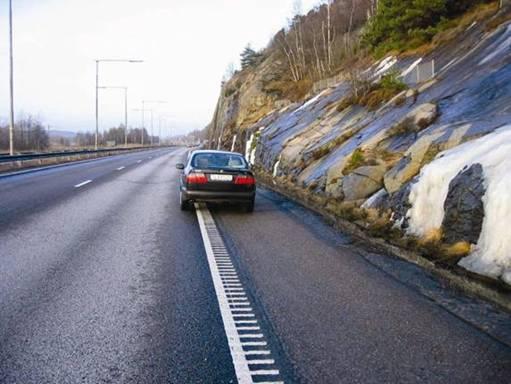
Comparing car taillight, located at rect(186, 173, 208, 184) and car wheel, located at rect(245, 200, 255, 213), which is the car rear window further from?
car wheel, located at rect(245, 200, 255, 213)

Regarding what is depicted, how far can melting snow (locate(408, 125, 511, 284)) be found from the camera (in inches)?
204

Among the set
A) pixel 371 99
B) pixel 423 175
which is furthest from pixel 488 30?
pixel 423 175

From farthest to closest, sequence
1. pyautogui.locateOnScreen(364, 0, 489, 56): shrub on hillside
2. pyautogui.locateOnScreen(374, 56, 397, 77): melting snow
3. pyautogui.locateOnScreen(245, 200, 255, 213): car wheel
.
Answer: pyautogui.locateOnScreen(374, 56, 397, 77): melting snow < pyautogui.locateOnScreen(364, 0, 489, 56): shrub on hillside < pyautogui.locateOnScreen(245, 200, 255, 213): car wheel

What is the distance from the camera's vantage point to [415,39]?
889 inches

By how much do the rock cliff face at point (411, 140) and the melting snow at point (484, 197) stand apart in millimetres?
58

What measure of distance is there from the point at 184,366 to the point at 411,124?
9.77 meters

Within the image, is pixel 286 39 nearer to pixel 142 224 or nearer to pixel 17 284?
pixel 142 224

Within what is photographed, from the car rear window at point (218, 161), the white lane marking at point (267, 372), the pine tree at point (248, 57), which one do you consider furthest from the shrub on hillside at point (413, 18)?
the pine tree at point (248, 57)

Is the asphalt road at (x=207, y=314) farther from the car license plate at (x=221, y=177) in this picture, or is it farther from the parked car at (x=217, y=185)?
the car license plate at (x=221, y=177)

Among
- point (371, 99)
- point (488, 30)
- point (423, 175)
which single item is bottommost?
point (423, 175)

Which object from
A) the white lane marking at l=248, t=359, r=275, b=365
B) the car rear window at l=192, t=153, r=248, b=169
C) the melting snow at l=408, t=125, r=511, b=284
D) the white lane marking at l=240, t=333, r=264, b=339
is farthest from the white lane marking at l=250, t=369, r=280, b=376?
the car rear window at l=192, t=153, r=248, b=169

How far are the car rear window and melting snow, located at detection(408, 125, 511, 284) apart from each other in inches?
191

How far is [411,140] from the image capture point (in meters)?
10.8

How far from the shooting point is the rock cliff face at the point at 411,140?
6539 millimetres
